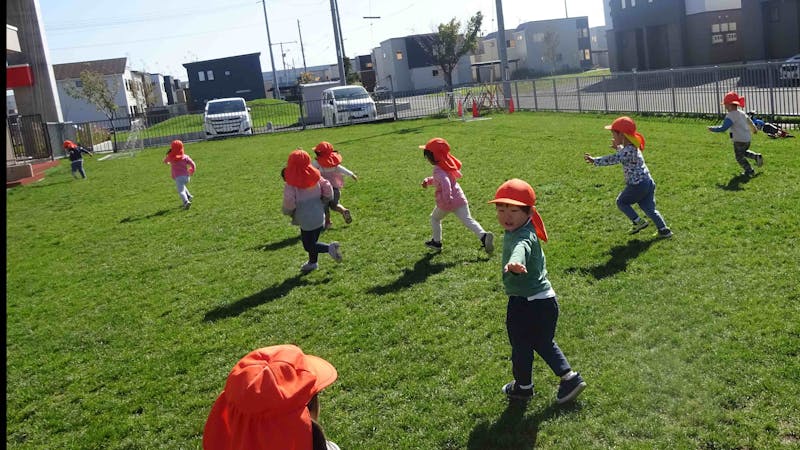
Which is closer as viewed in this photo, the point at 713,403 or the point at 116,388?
the point at 713,403

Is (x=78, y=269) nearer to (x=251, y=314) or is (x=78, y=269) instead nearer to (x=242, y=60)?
(x=251, y=314)

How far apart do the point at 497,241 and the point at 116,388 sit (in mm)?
4798

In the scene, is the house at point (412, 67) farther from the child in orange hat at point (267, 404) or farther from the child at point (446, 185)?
the child in orange hat at point (267, 404)

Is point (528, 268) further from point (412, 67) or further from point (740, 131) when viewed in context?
point (412, 67)

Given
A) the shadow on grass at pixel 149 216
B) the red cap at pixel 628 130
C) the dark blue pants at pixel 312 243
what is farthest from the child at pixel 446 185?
the shadow on grass at pixel 149 216

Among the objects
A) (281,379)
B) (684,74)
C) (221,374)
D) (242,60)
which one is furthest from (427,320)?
(242,60)

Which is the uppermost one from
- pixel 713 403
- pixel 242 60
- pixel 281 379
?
pixel 242 60

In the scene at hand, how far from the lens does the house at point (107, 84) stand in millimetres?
73562

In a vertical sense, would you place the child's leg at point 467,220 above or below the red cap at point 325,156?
below

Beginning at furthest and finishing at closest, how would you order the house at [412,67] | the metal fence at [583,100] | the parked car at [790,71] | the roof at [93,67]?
1. the roof at [93,67]
2. the house at [412,67]
3. the metal fence at [583,100]
4. the parked car at [790,71]

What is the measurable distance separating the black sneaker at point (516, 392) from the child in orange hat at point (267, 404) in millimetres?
2126

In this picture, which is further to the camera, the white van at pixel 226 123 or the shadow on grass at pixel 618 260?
the white van at pixel 226 123

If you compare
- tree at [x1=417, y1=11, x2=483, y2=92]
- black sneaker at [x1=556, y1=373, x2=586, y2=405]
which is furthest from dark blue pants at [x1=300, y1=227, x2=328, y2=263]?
tree at [x1=417, y1=11, x2=483, y2=92]

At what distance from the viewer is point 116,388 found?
5.80 metres
